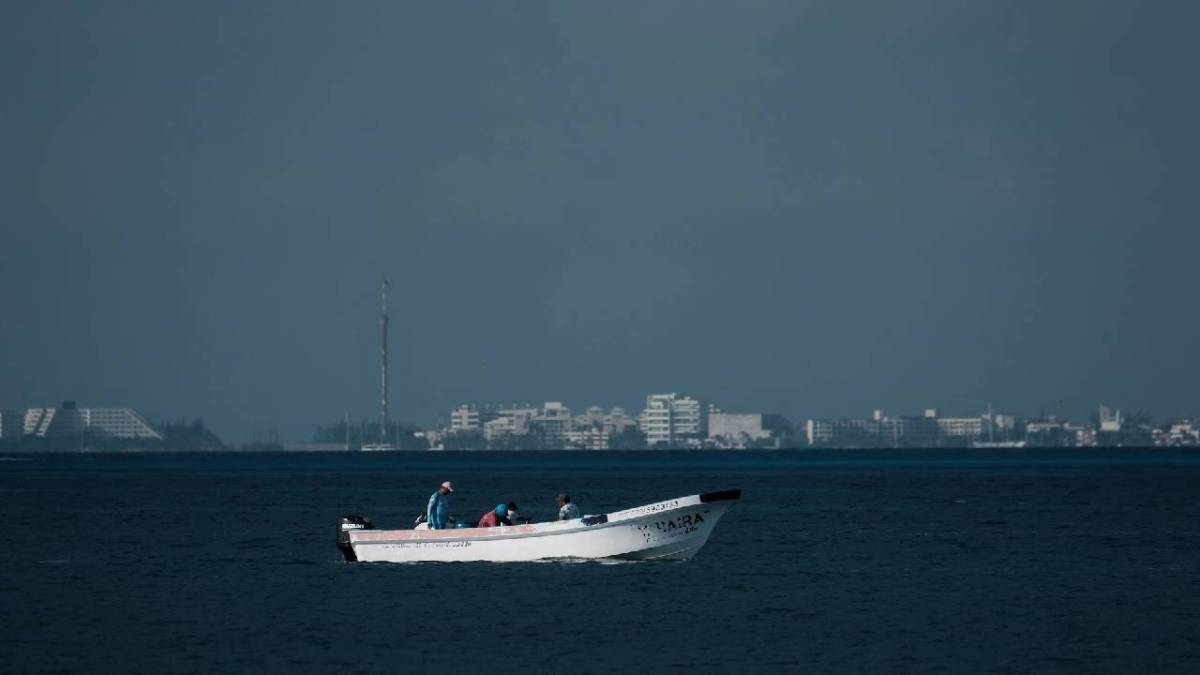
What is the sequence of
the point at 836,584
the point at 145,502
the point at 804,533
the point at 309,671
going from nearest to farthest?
the point at 309,671
the point at 836,584
the point at 804,533
the point at 145,502

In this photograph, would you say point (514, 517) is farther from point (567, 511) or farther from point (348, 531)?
point (348, 531)

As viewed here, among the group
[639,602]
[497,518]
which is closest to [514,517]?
[497,518]

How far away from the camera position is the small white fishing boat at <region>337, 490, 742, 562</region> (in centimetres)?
5500

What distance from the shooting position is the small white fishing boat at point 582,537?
180 ft

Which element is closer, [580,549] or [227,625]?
[227,625]

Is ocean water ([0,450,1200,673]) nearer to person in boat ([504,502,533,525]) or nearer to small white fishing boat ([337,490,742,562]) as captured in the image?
small white fishing boat ([337,490,742,562])

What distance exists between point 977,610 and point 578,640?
38.0 feet

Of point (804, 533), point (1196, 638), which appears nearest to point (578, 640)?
point (1196, 638)

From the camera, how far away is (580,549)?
5550cm

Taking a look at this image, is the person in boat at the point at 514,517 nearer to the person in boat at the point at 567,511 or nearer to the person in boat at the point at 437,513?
the person in boat at the point at 567,511

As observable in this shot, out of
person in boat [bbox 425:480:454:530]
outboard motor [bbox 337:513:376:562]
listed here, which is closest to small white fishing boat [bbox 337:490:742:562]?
outboard motor [bbox 337:513:376:562]

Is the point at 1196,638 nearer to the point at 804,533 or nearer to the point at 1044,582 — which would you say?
the point at 1044,582

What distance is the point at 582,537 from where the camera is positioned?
181 feet

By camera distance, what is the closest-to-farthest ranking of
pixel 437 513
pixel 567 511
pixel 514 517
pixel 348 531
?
pixel 567 511, pixel 437 513, pixel 514 517, pixel 348 531
